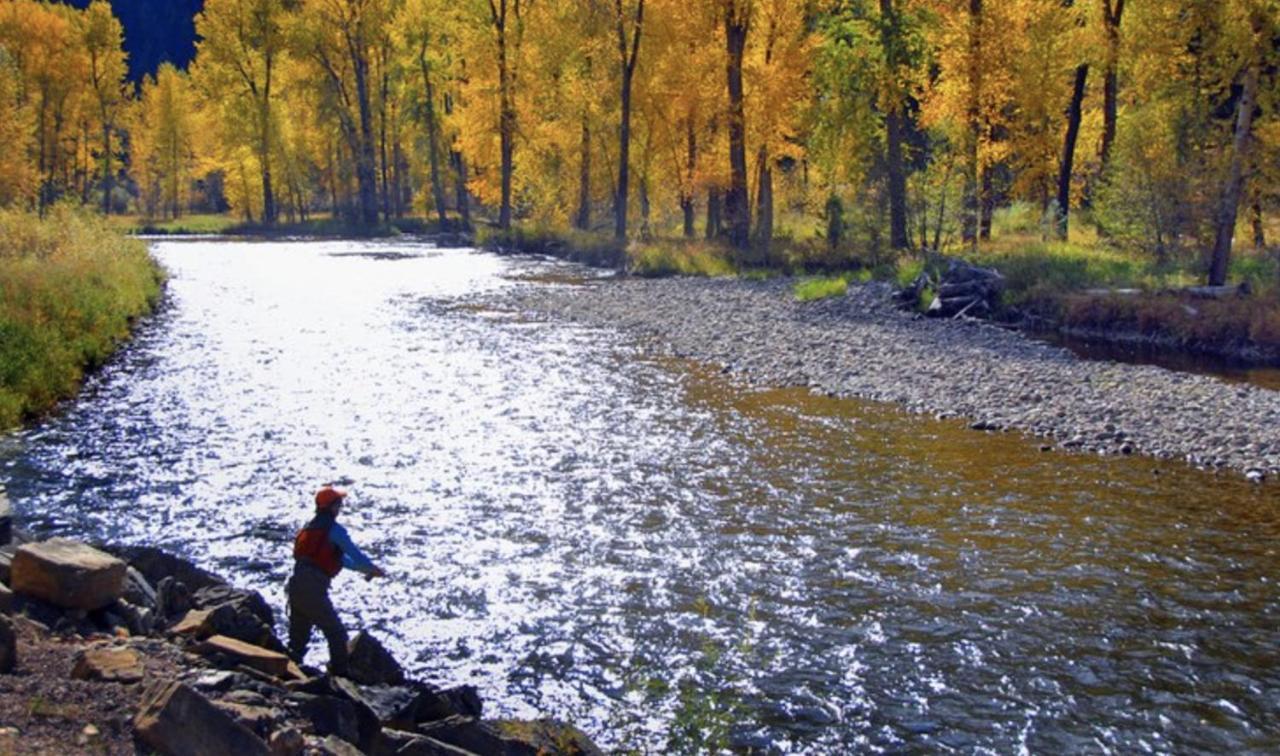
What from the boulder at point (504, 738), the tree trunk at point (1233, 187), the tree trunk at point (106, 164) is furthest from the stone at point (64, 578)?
the tree trunk at point (106, 164)

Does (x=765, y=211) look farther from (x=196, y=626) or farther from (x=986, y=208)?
(x=196, y=626)

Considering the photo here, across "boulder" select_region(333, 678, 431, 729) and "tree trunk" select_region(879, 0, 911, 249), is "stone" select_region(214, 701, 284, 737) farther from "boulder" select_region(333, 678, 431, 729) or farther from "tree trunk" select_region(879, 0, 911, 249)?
"tree trunk" select_region(879, 0, 911, 249)

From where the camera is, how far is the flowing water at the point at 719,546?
9734 mm

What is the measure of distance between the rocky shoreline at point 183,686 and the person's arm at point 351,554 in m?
0.61

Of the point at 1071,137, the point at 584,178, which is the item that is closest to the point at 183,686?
the point at 1071,137

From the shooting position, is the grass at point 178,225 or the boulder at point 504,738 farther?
the grass at point 178,225

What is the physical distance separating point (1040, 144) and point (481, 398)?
97.9 feet

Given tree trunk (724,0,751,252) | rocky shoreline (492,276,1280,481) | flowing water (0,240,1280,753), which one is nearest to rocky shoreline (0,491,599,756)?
flowing water (0,240,1280,753)

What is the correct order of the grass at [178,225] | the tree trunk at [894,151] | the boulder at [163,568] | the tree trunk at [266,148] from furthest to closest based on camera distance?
the grass at [178,225] → the tree trunk at [266,148] → the tree trunk at [894,151] → the boulder at [163,568]

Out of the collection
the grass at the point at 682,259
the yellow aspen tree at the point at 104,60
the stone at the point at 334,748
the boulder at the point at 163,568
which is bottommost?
the stone at the point at 334,748

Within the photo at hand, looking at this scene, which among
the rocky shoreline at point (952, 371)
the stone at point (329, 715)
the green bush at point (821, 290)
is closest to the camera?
the stone at point (329, 715)

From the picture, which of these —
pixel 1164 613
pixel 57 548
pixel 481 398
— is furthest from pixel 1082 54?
pixel 57 548

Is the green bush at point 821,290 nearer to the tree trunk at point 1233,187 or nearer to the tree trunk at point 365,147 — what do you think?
the tree trunk at point 1233,187

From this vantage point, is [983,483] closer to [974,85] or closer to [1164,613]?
[1164,613]
